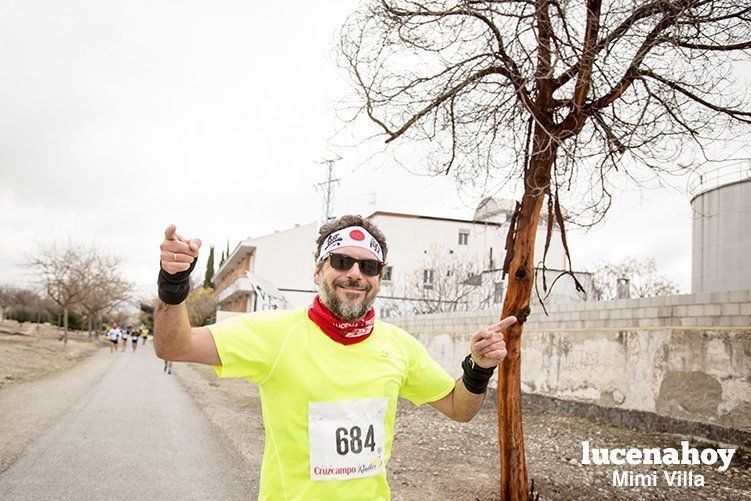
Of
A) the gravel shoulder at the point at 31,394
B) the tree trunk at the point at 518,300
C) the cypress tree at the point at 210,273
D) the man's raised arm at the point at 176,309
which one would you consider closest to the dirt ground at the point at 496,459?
the tree trunk at the point at 518,300

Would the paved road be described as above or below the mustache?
below

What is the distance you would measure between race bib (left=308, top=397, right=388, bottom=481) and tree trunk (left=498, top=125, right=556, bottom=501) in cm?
337

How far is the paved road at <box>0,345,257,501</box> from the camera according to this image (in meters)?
6.30

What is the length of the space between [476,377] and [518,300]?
9.50ft

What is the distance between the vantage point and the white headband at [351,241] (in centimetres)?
291

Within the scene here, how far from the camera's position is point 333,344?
266 centimetres

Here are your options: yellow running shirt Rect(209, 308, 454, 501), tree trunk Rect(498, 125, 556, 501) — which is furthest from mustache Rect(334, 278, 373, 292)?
tree trunk Rect(498, 125, 556, 501)

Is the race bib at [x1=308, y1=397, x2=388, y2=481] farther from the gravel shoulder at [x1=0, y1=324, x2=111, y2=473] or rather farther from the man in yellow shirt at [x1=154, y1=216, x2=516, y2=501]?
the gravel shoulder at [x1=0, y1=324, x2=111, y2=473]

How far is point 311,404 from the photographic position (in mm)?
2531

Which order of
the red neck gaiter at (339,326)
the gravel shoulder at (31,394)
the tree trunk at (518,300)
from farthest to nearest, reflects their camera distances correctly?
the gravel shoulder at (31,394) → the tree trunk at (518,300) → the red neck gaiter at (339,326)

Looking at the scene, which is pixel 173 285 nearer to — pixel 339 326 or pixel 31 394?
pixel 339 326

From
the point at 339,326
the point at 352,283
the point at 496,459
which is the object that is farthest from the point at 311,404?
the point at 496,459

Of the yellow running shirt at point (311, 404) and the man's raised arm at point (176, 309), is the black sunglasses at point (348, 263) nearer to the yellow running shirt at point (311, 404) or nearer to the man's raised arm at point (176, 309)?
the yellow running shirt at point (311, 404)

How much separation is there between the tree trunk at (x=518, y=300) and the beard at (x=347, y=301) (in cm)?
324
